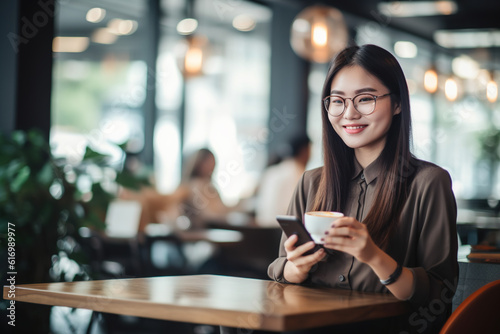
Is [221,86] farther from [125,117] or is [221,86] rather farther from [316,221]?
[316,221]

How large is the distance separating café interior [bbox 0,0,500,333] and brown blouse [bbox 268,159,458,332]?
3024 millimetres

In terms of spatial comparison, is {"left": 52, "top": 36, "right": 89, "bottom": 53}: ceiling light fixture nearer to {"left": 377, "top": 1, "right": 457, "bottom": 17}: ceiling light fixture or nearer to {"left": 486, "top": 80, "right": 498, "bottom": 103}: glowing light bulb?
{"left": 377, "top": 1, "right": 457, "bottom": 17}: ceiling light fixture

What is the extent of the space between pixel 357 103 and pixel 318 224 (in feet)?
1.41

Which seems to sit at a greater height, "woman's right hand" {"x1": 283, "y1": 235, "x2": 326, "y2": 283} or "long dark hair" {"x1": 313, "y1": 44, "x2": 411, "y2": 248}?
"long dark hair" {"x1": 313, "y1": 44, "x2": 411, "y2": 248}

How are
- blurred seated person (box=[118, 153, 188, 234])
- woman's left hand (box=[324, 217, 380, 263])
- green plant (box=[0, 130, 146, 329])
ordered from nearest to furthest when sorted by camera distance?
woman's left hand (box=[324, 217, 380, 263])
green plant (box=[0, 130, 146, 329])
blurred seated person (box=[118, 153, 188, 234])

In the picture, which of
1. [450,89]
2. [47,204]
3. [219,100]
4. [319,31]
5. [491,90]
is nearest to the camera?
[47,204]

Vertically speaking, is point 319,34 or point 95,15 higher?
point 95,15

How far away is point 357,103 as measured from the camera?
1.84 meters

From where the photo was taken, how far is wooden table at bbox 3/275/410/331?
133cm

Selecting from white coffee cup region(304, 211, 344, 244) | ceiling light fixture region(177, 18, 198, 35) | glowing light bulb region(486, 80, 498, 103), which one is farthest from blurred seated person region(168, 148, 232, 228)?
glowing light bulb region(486, 80, 498, 103)

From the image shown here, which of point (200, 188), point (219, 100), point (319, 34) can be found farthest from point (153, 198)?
point (219, 100)

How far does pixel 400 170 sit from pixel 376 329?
423 millimetres

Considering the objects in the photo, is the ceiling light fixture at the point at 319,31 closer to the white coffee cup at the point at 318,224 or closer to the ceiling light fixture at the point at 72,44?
the white coffee cup at the point at 318,224

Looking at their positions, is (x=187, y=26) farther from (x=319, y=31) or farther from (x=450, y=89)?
(x=319, y=31)
